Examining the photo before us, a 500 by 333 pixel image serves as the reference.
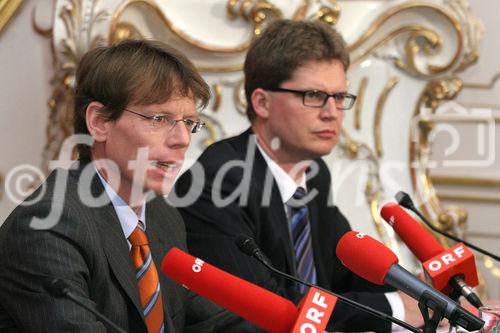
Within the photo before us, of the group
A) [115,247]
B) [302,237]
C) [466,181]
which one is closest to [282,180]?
[302,237]

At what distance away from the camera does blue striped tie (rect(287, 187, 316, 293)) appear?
2342 millimetres

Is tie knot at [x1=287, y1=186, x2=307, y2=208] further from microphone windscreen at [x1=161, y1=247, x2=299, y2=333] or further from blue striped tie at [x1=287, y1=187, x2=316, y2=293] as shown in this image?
microphone windscreen at [x1=161, y1=247, x2=299, y2=333]

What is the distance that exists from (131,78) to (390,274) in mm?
600

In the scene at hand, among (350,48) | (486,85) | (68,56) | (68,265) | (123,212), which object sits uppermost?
(486,85)

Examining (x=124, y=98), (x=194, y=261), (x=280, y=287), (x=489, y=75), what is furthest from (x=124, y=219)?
(x=489, y=75)

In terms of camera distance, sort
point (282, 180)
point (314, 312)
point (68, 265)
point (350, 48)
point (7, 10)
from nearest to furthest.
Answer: point (314, 312) → point (68, 265) → point (282, 180) → point (7, 10) → point (350, 48)

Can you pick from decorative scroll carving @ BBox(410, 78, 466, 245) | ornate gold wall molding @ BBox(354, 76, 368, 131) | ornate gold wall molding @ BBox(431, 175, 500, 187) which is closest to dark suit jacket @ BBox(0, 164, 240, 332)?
ornate gold wall molding @ BBox(354, 76, 368, 131)

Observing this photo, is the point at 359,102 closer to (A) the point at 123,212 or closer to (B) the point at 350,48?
(B) the point at 350,48

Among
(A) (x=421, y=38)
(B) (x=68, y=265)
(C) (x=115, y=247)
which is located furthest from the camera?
(A) (x=421, y=38)

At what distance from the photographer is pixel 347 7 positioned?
10.5 feet

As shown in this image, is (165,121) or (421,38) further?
(421,38)

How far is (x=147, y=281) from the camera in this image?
1.73 metres

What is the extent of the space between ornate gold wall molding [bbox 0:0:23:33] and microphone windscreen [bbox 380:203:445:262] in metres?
1.55

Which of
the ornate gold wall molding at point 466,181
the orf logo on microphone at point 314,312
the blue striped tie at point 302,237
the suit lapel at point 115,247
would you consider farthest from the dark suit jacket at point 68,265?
the ornate gold wall molding at point 466,181
